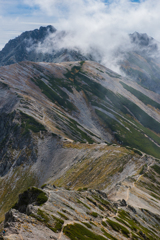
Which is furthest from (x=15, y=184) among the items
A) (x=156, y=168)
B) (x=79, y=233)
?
(x=79, y=233)

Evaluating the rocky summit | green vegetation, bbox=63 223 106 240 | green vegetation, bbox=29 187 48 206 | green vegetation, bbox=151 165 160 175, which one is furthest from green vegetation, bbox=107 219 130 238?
green vegetation, bbox=151 165 160 175

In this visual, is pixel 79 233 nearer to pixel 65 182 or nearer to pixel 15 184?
pixel 65 182

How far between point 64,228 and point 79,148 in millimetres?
100903

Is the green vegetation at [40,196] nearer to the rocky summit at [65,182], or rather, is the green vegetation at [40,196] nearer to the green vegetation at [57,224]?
the rocky summit at [65,182]

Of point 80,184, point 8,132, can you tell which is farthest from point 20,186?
point 8,132

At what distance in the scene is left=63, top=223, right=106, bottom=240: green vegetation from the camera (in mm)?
33372

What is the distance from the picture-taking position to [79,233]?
3509cm

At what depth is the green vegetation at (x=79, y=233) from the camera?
33372 mm

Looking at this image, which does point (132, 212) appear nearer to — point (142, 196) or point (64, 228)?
point (142, 196)

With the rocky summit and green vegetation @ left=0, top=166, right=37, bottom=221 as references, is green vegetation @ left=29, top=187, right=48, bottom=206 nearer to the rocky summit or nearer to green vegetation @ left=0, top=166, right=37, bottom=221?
the rocky summit

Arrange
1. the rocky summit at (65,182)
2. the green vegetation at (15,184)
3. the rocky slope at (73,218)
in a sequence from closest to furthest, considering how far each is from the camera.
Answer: the rocky slope at (73,218) → the rocky summit at (65,182) → the green vegetation at (15,184)

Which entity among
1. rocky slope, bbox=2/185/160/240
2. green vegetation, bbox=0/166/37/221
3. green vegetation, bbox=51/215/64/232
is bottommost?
green vegetation, bbox=0/166/37/221

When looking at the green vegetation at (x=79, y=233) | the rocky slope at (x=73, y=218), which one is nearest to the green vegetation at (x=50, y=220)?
the rocky slope at (x=73, y=218)

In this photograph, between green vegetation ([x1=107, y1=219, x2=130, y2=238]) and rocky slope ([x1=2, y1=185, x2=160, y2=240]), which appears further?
green vegetation ([x1=107, y1=219, x2=130, y2=238])
